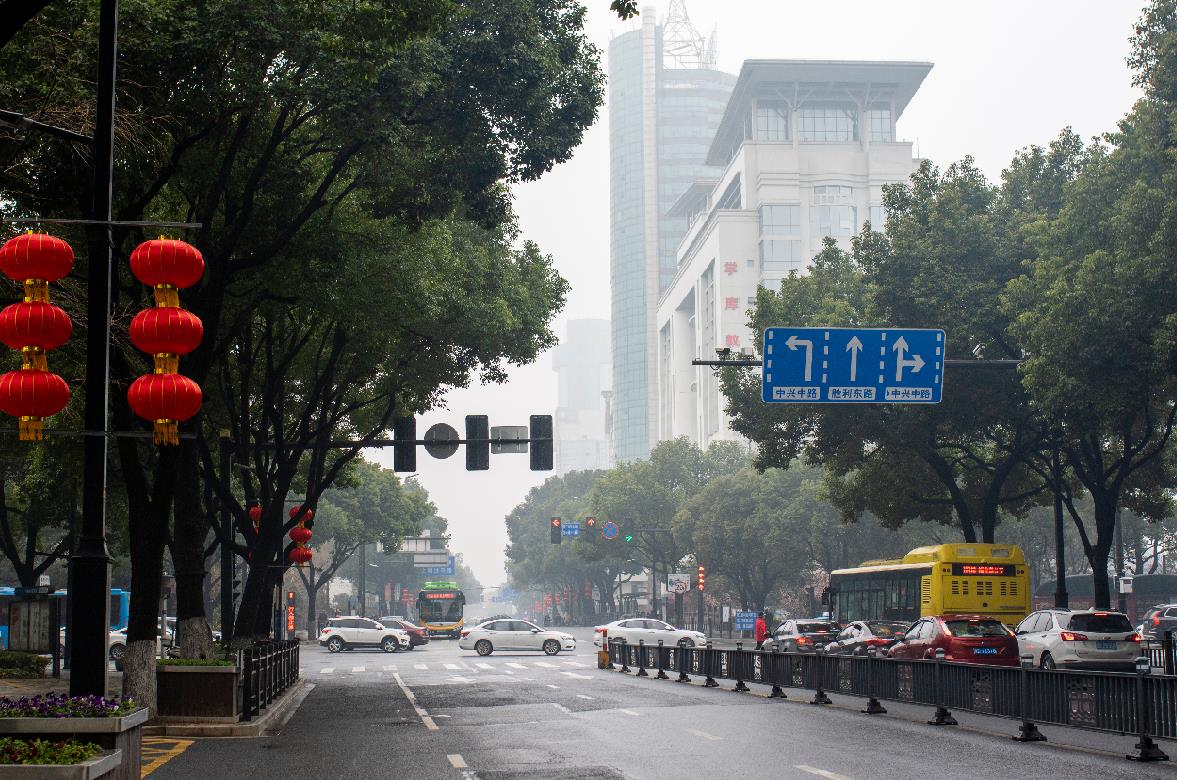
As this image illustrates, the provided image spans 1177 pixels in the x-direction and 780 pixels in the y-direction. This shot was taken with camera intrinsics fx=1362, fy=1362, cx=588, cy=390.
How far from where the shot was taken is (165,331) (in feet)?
42.2

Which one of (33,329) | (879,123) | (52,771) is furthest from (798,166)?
(52,771)

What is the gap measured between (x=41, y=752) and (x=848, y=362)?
21.8m

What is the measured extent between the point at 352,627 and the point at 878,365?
42.1m

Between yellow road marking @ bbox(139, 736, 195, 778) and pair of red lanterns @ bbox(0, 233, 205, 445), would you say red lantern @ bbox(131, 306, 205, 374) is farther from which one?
yellow road marking @ bbox(139, 736, 195, 778)

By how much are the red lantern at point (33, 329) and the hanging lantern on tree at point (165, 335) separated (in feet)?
3.19

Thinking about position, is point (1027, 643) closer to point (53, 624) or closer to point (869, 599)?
point (869, 599)

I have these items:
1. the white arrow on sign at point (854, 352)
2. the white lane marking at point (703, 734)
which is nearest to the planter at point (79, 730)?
the white lane marking at point (703, 734)

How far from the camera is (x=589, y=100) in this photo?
829 inches

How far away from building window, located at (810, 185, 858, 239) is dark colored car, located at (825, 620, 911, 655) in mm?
102520

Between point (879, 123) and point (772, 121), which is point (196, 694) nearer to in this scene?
point (772, 121)

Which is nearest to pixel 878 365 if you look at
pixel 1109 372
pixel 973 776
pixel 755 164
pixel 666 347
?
pixel 1109 372

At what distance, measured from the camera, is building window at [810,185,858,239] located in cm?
13888

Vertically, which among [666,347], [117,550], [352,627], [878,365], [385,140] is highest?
[666,347]

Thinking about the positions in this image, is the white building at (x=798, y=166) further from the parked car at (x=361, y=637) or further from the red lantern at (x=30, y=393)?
the red lantern at (x=30, y=393)
